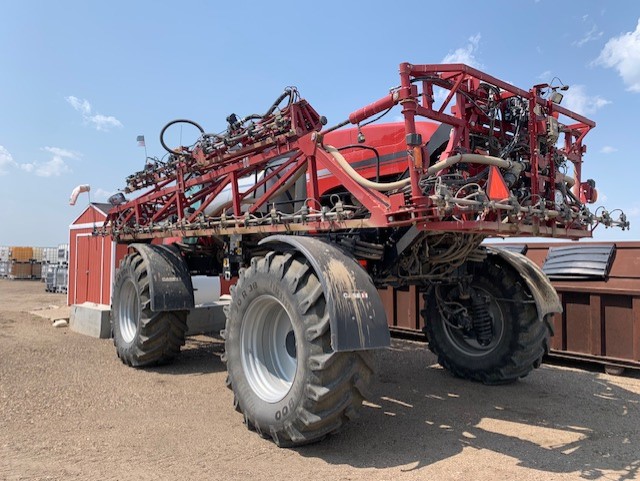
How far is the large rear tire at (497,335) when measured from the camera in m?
5.80

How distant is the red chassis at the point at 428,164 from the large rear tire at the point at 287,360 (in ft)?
2.29

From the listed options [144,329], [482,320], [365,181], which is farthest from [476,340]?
[144,329]

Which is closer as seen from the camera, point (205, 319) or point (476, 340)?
point (476, 340)

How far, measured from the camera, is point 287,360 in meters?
4.88

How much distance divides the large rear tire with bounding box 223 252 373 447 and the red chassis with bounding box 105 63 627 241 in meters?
0.70

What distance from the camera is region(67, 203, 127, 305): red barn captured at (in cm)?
1325

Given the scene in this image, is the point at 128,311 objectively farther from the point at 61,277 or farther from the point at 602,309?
the point at 61,277

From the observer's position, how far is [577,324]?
7516 mm

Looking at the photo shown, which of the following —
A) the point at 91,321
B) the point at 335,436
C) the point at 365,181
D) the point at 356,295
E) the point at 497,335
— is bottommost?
the point at 335,436

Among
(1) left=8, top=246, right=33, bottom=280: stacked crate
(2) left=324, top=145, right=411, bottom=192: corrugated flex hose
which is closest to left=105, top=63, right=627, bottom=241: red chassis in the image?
(2) left=324, top=145, right=411, bottom=192: corrugated flex hose

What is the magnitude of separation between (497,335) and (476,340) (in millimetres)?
392

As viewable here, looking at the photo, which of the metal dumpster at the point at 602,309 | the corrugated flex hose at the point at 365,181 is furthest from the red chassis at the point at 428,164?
the metal dumpster at the point at 602,309

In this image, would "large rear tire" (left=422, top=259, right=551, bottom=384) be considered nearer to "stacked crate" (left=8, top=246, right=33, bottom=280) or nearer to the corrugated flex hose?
the corrugated flex hose

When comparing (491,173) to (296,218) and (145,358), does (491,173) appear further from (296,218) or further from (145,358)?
(145,358)
